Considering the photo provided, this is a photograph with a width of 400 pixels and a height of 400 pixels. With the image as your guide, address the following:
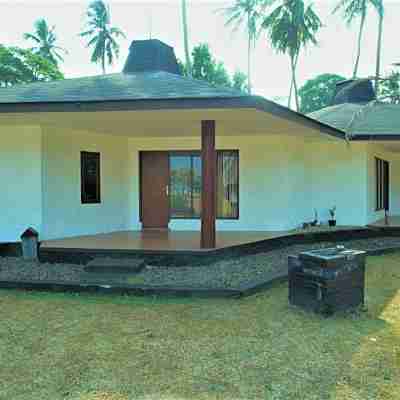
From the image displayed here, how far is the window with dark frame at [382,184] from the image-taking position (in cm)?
1324

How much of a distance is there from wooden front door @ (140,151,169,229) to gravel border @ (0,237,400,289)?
3536 mm

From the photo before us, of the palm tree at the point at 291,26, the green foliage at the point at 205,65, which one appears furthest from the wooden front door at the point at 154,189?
the green foliage at the point at 205,65

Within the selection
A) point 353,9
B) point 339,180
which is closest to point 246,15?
point 353,9

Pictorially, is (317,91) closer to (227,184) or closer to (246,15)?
(246,15)

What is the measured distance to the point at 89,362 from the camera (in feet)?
13.0

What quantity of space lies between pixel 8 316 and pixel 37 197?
13.1ft

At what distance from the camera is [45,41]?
3947 cm

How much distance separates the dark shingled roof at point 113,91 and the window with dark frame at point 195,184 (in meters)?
2.56

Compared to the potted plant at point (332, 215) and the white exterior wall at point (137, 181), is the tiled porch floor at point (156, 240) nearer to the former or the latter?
the potted plant at point (332, 215)

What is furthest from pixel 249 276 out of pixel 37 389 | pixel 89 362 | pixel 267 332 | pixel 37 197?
pixel 37 197

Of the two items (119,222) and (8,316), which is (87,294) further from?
(119,222)

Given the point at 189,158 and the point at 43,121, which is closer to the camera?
the point at 43,121

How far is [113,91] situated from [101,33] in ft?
104

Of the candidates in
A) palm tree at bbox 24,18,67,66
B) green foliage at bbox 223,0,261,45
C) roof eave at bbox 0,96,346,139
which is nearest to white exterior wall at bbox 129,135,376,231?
roof eave at bbox 0,96,346,139
